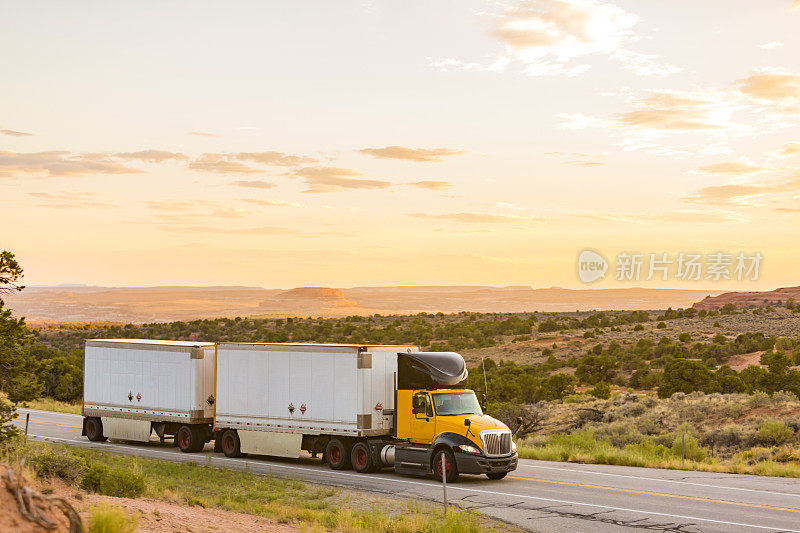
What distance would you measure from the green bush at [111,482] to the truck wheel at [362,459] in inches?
298

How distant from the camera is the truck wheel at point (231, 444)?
84.5 ft

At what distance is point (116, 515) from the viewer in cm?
1025

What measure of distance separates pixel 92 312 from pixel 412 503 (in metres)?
185

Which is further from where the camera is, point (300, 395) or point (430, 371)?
point (300, 395)

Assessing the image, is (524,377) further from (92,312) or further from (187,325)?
(92,312)

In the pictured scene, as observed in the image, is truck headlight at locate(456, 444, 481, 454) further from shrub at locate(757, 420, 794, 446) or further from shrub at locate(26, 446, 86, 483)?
shrub at locate(757, 420, 794, 446)

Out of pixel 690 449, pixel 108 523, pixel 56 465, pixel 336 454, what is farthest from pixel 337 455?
pixel 108 523

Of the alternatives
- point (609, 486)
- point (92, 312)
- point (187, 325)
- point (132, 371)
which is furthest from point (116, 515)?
point (92, 312)

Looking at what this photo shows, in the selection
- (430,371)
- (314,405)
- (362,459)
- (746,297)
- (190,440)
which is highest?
(746,297)

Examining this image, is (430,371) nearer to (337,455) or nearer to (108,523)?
(337,455)

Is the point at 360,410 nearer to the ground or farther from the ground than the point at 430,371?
nearer to the ground

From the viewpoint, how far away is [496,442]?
20.8 metres

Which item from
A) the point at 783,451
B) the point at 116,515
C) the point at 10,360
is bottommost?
the point at 783,451

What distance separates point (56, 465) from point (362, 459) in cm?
913
